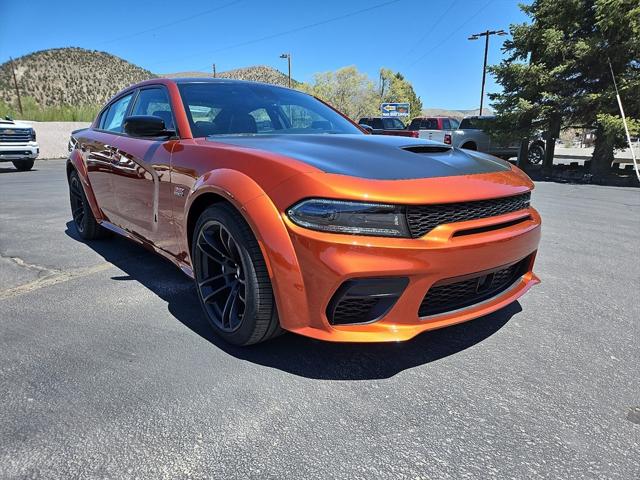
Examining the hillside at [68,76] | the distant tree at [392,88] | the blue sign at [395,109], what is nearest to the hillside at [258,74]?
the hillside at [68,76]

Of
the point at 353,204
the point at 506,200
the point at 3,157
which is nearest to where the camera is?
the point at 353,204

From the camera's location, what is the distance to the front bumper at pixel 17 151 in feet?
41.1

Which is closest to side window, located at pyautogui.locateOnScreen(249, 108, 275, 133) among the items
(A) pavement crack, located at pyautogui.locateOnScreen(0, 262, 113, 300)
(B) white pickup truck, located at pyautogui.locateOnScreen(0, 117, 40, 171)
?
(A) pavement crack, located at pyautogui.locateOnScreen(0, 262, 113, 300)

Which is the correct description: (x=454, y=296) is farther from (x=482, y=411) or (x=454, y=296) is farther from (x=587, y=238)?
(x=587, y=238)

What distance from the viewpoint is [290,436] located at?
177 centimetres

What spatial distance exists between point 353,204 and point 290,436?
98 centimetres

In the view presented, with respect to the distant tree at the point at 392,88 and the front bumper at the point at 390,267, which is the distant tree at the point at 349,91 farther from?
the front bumper at the point at 390,267

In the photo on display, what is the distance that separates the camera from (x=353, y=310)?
2.00 m

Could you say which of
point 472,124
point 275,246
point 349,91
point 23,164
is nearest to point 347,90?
point 349,91

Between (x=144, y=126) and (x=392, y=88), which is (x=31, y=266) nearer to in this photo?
(x=144, y=126)

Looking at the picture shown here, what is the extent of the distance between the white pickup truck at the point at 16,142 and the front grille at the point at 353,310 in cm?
1403

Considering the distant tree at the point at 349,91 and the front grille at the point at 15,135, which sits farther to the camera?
the distant tree at the point at 349,91

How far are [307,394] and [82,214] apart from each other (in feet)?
12.6

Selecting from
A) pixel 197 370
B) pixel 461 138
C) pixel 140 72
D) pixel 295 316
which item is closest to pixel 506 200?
pixel 295 316
